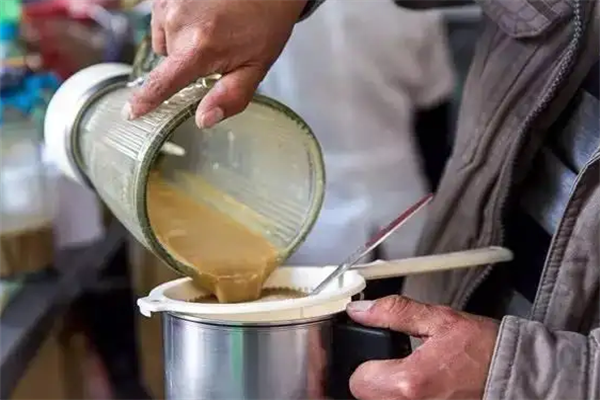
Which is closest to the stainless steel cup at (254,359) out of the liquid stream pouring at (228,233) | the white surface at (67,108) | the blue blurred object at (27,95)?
the liquid stream pouring at (228,233)

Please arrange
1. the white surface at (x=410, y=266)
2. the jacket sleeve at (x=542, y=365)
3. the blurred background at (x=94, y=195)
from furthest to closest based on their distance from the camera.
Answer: the blurred background at (x=94, y=195)
the white surface at (x=410, y=266)
the jacket sleeve at (x=542, y=365)

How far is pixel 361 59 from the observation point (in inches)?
48.5

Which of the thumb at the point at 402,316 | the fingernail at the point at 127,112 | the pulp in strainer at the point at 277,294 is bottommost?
the pulp in strainer at the point at 277,294

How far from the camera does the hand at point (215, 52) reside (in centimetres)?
69

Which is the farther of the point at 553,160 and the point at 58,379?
the point at 58,379

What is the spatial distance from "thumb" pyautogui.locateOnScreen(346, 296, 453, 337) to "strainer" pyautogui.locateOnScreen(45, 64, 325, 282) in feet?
0.46

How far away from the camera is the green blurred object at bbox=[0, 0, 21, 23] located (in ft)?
3.69

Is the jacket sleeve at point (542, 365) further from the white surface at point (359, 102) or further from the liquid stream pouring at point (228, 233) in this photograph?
the white surface at point (359, 102)

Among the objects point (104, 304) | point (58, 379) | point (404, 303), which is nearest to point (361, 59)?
point (104, 304)

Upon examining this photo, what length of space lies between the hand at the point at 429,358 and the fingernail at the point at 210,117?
0.15m

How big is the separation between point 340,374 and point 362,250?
3.4 inches

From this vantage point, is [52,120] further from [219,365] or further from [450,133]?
[450,133]

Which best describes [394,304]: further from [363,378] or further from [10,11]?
[10,11]

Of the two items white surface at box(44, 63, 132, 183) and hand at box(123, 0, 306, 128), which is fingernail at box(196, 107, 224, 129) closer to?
hand at box(123, 0, 306, 128)
